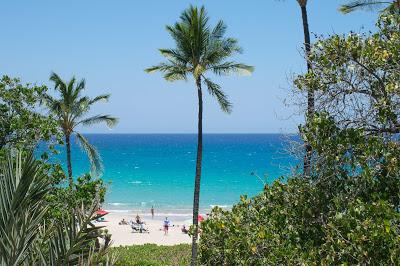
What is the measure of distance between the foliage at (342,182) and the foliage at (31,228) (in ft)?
7.19

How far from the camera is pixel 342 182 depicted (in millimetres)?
5555

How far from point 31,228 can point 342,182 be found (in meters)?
3.37

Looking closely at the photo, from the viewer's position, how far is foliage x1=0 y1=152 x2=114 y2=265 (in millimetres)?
4074

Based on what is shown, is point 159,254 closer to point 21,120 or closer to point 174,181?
point 21,120

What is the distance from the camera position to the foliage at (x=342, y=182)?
4.91m

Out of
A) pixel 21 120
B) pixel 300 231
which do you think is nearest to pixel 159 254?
pixel 21 120

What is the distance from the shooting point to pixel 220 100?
22094 mm

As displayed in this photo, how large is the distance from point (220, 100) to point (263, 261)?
16797 millimetres

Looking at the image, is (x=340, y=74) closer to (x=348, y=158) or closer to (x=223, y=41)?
(x=348, y=158)

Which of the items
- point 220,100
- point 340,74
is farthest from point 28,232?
point 220,100

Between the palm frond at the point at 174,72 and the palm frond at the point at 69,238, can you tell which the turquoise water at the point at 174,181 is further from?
the palm frond at the point at 69,238

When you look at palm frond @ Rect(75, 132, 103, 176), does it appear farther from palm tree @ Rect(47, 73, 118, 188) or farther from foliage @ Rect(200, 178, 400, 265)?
foliage @ Rect(200, 178, 400, 265)

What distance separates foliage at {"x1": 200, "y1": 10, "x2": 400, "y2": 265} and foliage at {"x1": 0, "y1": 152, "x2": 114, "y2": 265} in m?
2.19

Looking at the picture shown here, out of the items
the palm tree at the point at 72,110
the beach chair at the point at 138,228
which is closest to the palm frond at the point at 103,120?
the palm tree at the point at 72,110
